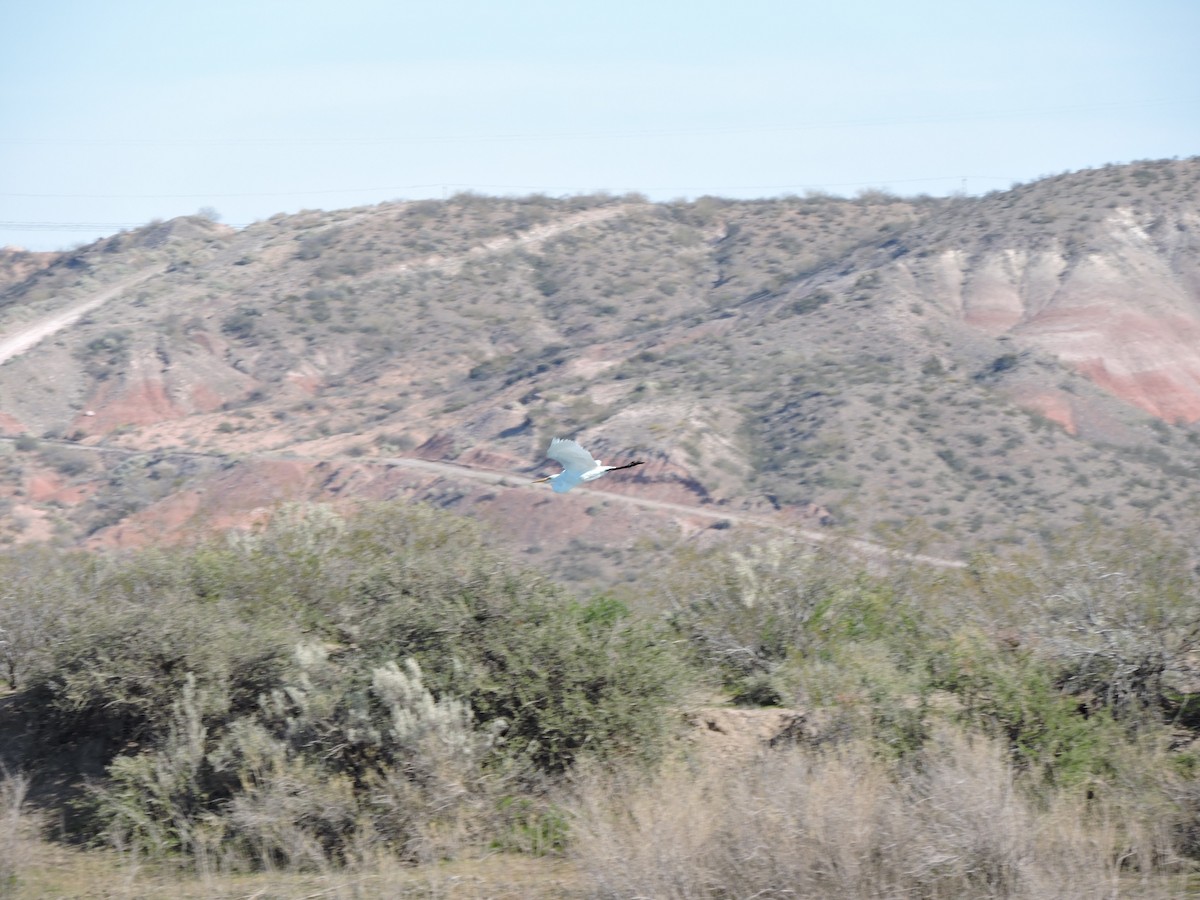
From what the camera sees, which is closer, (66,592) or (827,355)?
(66,592)

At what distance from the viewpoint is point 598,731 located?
35.4ft

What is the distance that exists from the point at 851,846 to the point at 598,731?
319 centimetres

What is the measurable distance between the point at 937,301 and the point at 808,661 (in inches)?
2081

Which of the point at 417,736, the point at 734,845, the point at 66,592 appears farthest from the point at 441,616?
the point at 66,592

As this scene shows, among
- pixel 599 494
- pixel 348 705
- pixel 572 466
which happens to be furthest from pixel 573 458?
pixel 599 494

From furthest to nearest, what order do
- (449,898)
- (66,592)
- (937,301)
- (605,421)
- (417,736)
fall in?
(937,301) < (605,421) < (66,592) < (417,736) < (449,898)

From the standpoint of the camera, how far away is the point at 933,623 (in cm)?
1360

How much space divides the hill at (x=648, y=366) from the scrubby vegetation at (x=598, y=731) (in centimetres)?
1675

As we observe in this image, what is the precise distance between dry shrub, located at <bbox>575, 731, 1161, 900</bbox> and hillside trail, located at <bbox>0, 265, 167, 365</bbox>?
224ft

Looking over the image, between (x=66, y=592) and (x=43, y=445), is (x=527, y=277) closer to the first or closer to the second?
(x=43, y=445)

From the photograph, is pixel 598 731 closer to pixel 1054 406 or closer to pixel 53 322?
pixel 1054 406

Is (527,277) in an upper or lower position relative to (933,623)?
upper

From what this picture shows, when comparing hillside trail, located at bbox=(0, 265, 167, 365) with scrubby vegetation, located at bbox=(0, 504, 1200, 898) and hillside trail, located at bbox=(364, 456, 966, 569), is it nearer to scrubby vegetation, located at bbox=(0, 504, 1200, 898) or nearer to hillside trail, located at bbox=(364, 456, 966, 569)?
hillside trail, located at bbox=(364, 456, 966, 569)

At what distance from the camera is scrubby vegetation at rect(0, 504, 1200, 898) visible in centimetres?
827
